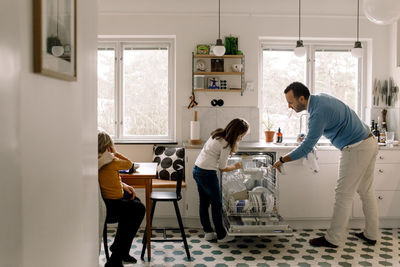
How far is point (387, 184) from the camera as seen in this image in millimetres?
4352

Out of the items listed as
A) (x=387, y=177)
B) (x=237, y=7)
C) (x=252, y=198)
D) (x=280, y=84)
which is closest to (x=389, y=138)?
(x=387, y=177)

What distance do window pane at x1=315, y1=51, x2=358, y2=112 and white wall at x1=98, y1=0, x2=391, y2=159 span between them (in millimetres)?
331

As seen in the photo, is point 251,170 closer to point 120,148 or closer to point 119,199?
point 119,199

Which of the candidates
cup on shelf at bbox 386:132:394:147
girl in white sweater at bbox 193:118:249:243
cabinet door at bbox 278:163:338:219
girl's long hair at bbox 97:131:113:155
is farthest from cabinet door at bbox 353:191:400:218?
girl's long hair at bbox 97:131:113:155

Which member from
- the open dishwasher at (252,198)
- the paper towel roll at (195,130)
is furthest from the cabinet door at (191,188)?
the open dishwasher at (252,198)

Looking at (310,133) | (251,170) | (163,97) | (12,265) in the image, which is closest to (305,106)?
(310,133)

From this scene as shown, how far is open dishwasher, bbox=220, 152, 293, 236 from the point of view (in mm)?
3631

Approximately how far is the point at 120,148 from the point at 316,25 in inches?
104

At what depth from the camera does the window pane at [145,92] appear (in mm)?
4965

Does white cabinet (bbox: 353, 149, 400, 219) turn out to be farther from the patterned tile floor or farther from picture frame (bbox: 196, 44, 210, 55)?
picture frame (bbox: 196, 44, 210, 55)

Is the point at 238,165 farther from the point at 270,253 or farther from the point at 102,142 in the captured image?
the point at 102,142

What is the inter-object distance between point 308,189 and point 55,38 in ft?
11.3

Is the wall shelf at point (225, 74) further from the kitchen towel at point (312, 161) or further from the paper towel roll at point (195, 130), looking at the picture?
the kitchen towel at point (312, 161)

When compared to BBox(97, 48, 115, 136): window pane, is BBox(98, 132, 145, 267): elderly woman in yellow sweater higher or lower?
lower
